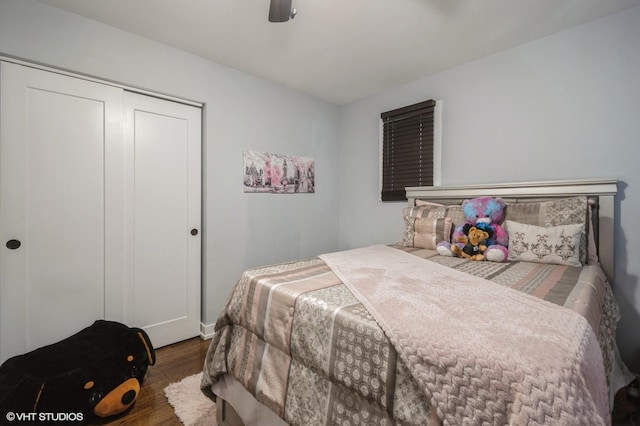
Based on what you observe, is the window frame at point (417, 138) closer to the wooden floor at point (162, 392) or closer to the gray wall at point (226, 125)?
the gray wall at point (226, 125)

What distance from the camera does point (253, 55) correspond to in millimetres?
2551

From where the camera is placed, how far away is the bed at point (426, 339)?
0.70 metres

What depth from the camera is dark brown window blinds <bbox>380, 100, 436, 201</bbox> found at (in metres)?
2.98

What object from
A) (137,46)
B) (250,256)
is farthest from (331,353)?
(137,46)

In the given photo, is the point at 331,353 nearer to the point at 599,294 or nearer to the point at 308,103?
the point at 599,294

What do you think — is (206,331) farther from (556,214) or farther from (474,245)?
(556,214)

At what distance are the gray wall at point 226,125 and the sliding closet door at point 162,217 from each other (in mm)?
116

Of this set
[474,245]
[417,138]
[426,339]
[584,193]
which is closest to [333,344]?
[426,339]

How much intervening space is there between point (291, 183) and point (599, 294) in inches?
105

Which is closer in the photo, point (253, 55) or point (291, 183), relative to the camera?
point (253, 55)

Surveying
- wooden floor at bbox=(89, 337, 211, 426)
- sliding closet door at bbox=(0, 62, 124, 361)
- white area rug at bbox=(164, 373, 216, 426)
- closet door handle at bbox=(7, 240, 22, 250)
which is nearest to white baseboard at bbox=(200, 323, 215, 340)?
wooden floor at bbox=(89, 337, 211, 426)

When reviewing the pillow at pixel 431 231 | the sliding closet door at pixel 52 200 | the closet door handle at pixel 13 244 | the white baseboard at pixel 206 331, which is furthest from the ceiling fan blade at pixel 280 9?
the white baseboard at pixel 206 331

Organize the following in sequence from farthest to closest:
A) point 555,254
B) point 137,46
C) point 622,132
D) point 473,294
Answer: point 137,46 < point 622,132 < point 555,254 < point 473,294

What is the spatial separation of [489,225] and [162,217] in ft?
8.64
